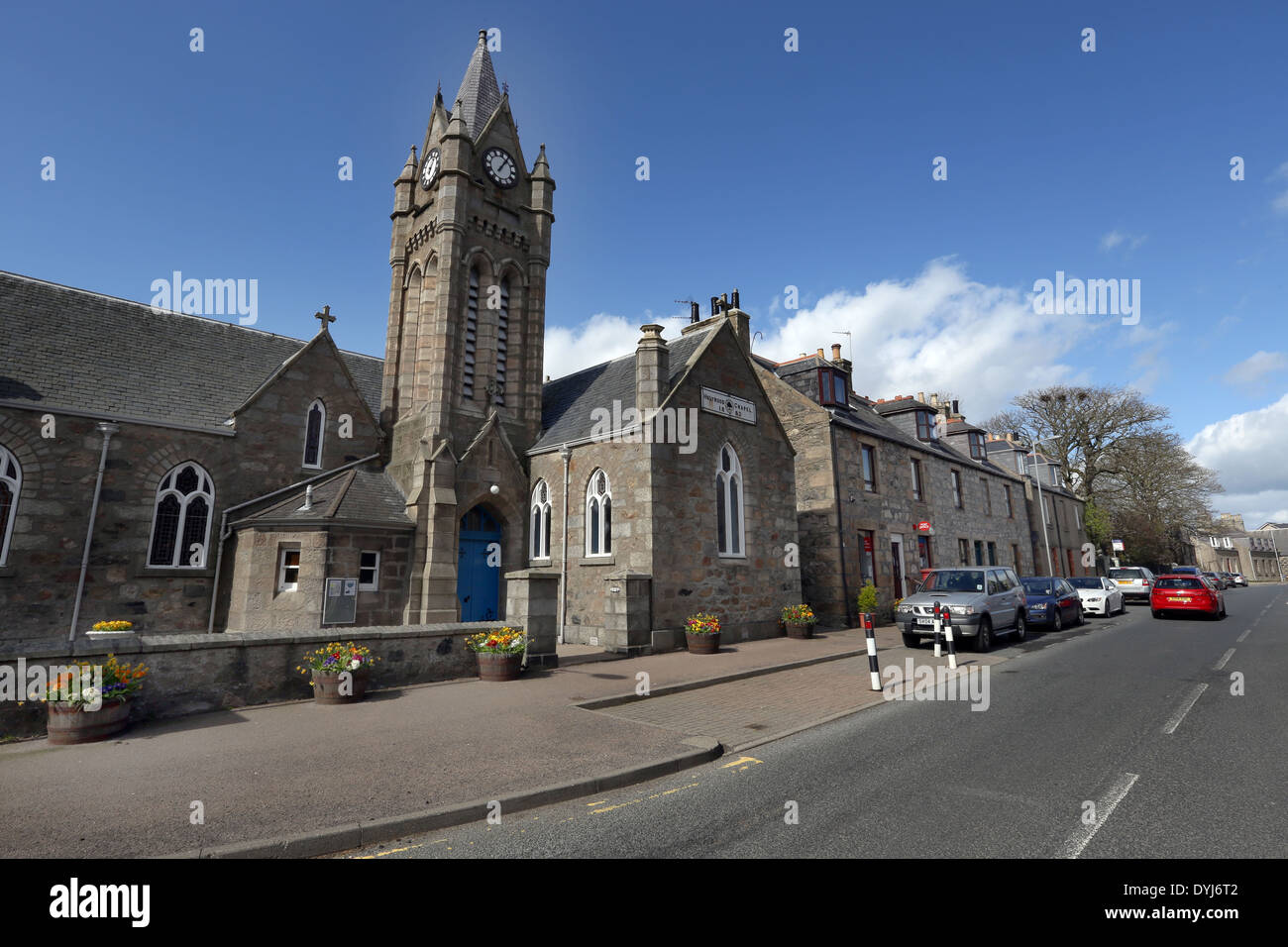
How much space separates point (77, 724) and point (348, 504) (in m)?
9.27

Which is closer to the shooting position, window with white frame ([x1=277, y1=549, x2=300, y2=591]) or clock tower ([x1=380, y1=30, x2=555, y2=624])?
window with white frame ([x1=277, y1=549, x2=300, y2=591])

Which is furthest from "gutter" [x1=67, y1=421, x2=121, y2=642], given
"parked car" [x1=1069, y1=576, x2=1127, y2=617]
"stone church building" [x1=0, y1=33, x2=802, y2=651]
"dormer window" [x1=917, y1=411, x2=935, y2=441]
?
"parked car" [x1=1069, y1=576, x2=1127, y2=617]

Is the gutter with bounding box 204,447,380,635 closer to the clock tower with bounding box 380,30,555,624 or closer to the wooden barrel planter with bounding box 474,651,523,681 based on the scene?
the clock tower with bounding box 380,30,555,624

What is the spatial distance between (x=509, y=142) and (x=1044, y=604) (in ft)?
73.6

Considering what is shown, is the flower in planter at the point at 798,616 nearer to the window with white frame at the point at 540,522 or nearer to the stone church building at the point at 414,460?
the stone church building at the point at 414,460

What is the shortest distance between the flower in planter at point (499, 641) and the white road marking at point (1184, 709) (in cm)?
928

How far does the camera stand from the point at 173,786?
18.4 feet

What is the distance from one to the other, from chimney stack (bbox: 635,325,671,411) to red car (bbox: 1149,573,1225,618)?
2021cm

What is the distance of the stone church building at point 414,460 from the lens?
577 inches

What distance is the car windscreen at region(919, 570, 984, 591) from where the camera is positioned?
1516 centimetres

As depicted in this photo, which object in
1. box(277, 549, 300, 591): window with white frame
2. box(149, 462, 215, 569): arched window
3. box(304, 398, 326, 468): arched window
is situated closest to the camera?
box(277, 549, 300, 591): window with white frame

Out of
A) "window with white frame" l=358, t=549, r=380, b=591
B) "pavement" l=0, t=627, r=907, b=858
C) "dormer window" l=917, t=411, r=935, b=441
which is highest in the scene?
"dormer window" l=917, t=411, r=935, b=441

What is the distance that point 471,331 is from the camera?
763 inches
